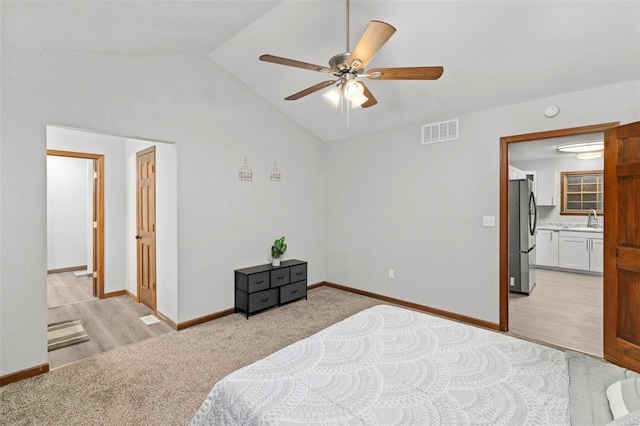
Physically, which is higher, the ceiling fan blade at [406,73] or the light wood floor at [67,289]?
the ceiling fan blade at [406,73]

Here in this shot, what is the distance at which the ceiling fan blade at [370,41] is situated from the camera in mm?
1708

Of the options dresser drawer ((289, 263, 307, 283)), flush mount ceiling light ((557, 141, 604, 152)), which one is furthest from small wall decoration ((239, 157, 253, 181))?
flush mount ceiling light ((557, 141, 604, 152))

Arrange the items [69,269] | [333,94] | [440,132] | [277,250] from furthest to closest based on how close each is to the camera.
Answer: [69,269], [277,250], [440,132], [333,94]

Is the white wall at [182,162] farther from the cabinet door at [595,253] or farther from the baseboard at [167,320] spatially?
the cabinet door at [595,253]

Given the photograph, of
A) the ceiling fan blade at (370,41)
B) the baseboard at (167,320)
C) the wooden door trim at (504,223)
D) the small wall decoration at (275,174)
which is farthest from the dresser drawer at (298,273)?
the ceiling fan blade at (370,41)

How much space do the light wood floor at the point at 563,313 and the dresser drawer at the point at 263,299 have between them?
281 centimetres

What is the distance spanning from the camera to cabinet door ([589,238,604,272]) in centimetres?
575

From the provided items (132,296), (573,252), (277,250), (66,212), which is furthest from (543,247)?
(66,212)

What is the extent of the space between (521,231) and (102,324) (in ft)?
18.9

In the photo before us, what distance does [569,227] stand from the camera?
6488mm

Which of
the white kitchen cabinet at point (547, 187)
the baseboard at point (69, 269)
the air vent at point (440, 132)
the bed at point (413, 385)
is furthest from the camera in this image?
the white kitchen cabinet at point (547, 187)

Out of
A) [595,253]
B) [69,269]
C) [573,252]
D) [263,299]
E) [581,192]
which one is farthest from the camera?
[581,192]

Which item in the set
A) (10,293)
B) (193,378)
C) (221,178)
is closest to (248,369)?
(193,378)

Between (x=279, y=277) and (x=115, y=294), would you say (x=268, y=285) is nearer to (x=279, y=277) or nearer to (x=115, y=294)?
(x=279, y=277)
